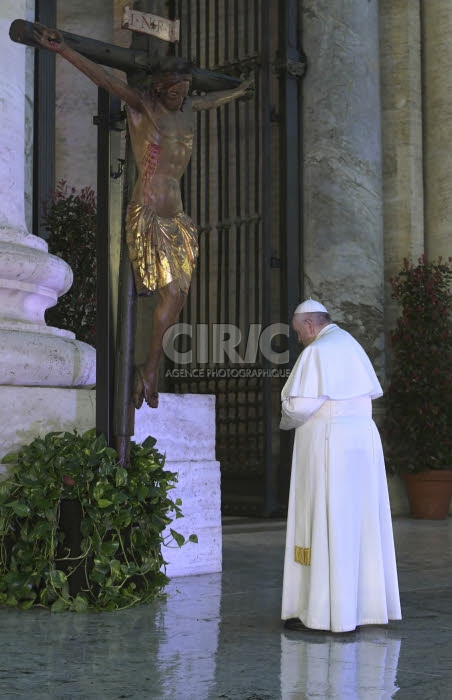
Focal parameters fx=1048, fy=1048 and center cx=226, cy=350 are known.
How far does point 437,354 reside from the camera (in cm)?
998

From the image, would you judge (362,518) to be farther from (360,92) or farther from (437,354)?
(360,92)

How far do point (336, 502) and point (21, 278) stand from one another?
227 cm

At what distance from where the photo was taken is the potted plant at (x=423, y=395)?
991cm

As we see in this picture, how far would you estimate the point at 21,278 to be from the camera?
576 cm

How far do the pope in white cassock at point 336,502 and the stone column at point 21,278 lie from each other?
4.89 feet

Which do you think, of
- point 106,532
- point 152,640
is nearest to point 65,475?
point 106,532

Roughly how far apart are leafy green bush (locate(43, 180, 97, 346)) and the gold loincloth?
1.86m

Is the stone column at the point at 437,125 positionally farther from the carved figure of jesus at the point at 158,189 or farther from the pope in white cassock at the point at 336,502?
the pope in white cassock at the point at 336,502

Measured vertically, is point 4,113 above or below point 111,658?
above

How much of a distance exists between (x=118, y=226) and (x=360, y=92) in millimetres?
5738

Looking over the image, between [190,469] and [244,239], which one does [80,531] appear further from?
[244,239]

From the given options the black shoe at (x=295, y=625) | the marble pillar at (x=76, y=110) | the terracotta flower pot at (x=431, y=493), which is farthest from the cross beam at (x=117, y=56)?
the marble pillar at (x=76, y=110)

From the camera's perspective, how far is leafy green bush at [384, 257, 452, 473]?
32.5ft

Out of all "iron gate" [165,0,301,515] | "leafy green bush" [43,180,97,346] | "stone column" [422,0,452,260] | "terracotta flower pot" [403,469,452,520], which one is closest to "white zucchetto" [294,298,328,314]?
"leafy green bush" [43,180,97,346]
